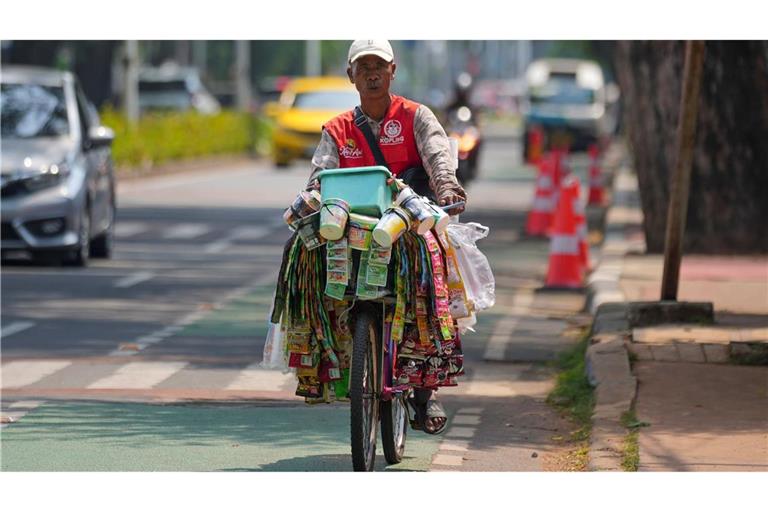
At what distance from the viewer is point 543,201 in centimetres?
2256

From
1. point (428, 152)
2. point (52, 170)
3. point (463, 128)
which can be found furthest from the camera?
point (463, 128)

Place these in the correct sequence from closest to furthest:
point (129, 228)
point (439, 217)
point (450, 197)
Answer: point (439, 217)
point (450, 197)
point (129, 228)

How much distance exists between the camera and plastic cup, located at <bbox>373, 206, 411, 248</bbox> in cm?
767

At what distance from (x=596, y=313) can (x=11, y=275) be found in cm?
621

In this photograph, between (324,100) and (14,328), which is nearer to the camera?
(14,328)

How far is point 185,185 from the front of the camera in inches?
1342

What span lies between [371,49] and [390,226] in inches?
33.3

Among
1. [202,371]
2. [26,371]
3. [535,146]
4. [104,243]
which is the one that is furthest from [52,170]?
[535,146]

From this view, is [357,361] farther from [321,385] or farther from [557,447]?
[557,447]

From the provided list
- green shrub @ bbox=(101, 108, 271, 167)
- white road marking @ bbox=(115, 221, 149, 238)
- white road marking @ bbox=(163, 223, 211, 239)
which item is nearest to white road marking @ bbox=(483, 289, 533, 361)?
white road marking @ bbox=(163, 223, 211, 239)

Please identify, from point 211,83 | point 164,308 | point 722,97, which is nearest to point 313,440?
point 164,308

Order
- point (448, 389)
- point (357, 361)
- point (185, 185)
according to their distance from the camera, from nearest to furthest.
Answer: point (357, 361)
point (448, 389)
point (185, 185)

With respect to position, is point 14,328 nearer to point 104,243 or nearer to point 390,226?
point 104,243

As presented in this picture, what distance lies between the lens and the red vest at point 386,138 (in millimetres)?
8195
